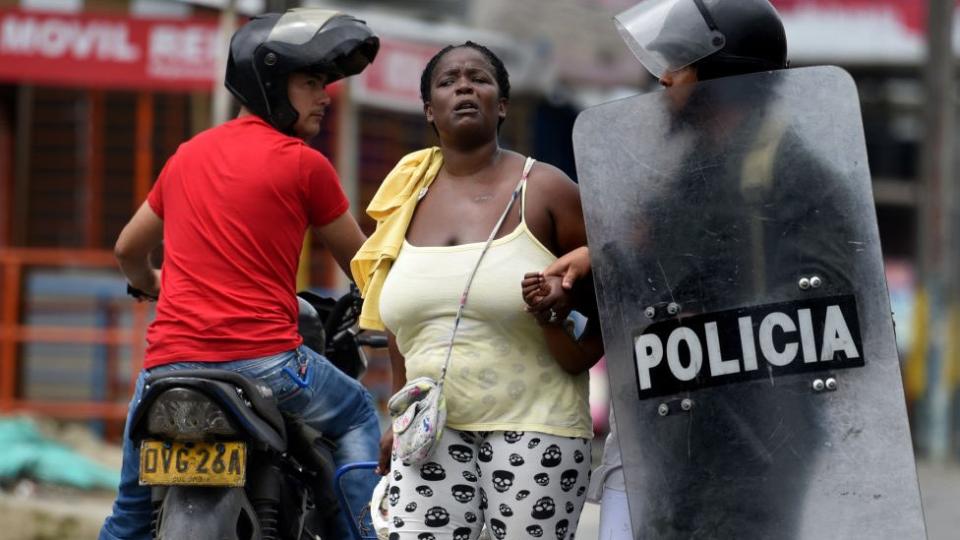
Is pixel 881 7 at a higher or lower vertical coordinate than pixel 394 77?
higher

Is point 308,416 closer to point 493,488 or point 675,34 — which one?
point 493,488

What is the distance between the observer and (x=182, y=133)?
1297 cm

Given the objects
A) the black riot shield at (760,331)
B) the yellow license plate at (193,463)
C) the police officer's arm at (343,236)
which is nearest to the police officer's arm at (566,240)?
the black riot shield at (760,331)

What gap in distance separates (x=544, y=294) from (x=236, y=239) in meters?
1.06

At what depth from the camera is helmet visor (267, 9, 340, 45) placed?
4.46 meters

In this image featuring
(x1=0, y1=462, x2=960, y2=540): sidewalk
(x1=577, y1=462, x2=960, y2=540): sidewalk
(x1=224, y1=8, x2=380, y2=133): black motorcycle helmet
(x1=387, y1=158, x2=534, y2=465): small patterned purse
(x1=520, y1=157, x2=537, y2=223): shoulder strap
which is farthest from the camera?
(x1=577, y1=462, x2=960, y2=540): sidewalk

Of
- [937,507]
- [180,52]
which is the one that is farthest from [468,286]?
[180,52]

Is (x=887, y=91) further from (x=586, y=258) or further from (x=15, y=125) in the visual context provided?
(x=586, y=258)

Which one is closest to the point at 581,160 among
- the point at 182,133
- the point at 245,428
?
the point at 245,428

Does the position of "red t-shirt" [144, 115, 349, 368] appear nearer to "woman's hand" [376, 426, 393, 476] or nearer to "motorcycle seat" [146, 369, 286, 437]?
"motorcycle seat" [146, 369, 286, 437]

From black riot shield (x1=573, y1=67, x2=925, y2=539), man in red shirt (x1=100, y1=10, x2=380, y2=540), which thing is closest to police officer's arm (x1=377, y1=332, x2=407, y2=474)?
man in red shirt (x1=100, y1=10, x2=380, y2=540)

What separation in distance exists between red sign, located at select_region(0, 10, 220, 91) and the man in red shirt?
5.94m

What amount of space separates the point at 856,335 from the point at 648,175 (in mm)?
514

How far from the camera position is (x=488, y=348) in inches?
147
